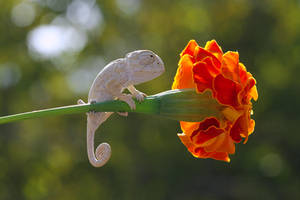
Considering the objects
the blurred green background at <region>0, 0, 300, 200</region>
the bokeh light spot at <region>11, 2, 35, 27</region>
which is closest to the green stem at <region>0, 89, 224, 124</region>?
the blurred green background at <region>0, 0, 300, 200</region>

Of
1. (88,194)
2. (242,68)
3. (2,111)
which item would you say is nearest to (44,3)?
(2,111)

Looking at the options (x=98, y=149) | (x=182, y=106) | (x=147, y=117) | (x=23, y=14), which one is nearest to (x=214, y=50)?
(x=182, y=106)

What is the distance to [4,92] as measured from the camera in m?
10.2

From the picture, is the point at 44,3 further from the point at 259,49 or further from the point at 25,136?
the point at 259,49

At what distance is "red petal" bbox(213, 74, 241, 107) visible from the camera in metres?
1.17

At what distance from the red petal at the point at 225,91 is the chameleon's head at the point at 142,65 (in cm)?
14

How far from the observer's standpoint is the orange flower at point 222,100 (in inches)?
46.1

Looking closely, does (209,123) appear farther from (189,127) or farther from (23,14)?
(23,14)

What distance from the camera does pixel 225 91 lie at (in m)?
1.17

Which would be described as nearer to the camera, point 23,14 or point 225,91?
point 225,91

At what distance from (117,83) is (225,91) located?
253 mm

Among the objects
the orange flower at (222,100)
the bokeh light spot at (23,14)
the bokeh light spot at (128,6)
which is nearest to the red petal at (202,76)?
the orange flower at (222,100)

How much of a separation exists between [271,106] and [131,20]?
3335mm

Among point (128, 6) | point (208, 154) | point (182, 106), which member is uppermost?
point (182, 106)
